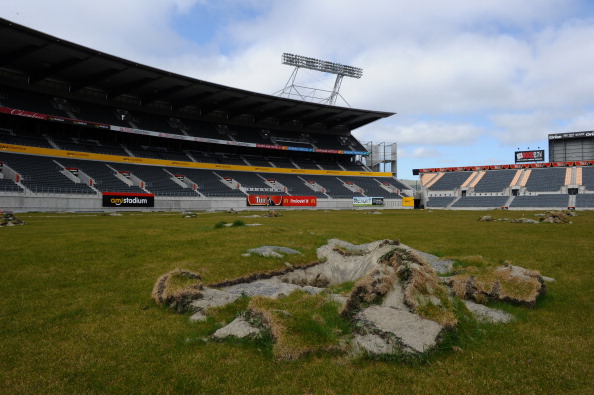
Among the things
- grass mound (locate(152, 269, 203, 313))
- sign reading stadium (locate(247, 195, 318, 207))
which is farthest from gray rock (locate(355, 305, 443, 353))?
sign reading stadium (locate(247, 195, 318, 207))

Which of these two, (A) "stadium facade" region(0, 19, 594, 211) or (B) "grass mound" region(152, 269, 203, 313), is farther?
(A) "stadium facade" region(0, 19, 594, 211)

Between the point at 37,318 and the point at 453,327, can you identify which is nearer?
the point at 453,327

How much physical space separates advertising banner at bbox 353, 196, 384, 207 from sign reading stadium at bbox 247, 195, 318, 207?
8615 millimetres

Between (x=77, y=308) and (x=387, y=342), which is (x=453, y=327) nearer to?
(x=387, y=342)

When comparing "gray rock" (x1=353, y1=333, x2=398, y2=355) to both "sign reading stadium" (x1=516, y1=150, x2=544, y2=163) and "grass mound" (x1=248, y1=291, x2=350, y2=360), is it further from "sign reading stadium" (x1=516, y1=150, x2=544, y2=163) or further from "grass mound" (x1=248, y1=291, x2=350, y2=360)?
"sign reading stadium" (x1=516, y1=150, x2=544, y2=163)

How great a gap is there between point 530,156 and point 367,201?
46633 mm

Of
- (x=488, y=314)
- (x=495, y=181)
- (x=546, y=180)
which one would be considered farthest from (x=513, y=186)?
(x=488, y=314)

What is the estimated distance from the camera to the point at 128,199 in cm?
4712

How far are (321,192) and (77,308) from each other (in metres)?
63.2

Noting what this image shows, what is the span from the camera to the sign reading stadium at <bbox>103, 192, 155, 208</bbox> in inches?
1793

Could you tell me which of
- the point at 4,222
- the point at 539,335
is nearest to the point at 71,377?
the point at 539,335

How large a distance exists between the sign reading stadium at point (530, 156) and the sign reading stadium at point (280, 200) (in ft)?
183

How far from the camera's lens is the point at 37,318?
6691 millimetres

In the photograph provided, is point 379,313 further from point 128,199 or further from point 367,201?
point 367,201
